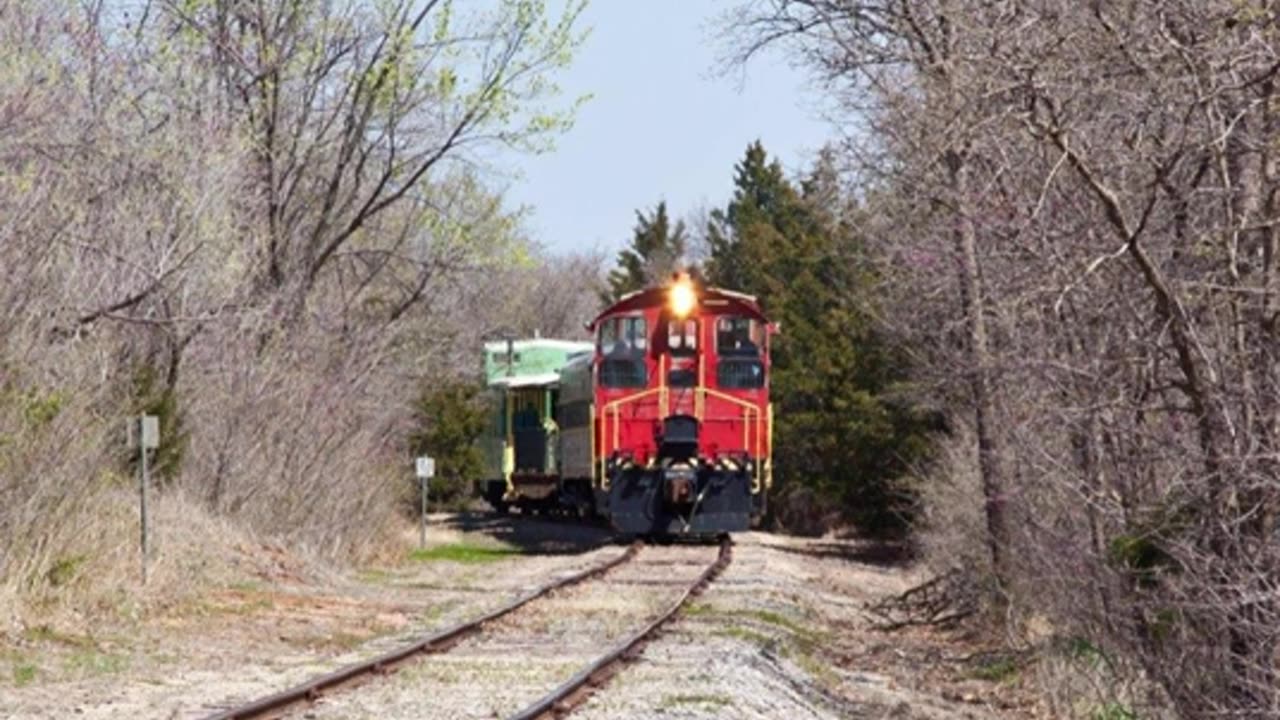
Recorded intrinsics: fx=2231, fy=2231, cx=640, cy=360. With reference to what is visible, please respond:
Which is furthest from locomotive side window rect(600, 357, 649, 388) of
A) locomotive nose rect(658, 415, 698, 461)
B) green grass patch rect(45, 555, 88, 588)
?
green grass patch rect(45, 555, 88, 588)

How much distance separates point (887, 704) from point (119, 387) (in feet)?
37.4

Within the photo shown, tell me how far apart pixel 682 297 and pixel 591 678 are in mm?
19138

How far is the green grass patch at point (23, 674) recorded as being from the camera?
51.5ft

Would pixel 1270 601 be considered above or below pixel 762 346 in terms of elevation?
below

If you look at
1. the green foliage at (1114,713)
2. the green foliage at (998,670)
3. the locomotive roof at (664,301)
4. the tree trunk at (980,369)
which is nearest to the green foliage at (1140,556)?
the green foliage at (1114,713)

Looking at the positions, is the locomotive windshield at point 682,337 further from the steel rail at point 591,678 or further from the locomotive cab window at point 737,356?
the steel rail at point 591,678

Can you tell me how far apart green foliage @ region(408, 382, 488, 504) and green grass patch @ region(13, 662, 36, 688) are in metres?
37.6

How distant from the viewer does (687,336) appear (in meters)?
34.9

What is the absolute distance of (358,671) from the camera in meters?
16.4

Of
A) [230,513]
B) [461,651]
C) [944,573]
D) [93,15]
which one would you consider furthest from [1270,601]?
[93,15]

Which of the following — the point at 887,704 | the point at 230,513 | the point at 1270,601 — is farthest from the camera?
the point at 230,513

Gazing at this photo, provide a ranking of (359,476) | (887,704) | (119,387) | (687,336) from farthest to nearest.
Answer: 1. (687,336)
2. (359,476)
3. (119,387)
4. (887,704)

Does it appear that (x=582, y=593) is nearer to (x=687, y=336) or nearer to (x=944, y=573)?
(x=944, y=573)

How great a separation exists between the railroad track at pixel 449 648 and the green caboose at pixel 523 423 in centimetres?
1903
